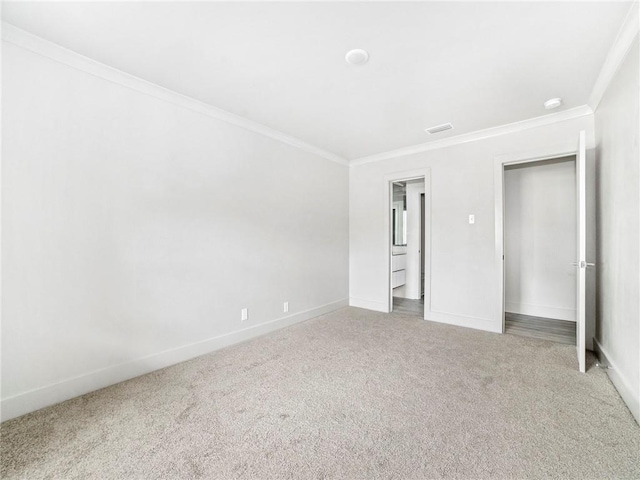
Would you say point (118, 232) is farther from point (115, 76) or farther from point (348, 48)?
point (348, 48)

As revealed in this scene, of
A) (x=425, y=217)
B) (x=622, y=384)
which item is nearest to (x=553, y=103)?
(x=425, y=217)

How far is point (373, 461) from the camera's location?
1.46 meters

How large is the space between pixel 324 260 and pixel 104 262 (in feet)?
9.02

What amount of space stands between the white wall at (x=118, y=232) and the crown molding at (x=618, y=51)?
308 cm

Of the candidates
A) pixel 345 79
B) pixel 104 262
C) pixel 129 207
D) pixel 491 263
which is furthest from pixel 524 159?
pixel 104 262

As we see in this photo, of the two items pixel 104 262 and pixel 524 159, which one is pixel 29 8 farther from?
pixel 524 159

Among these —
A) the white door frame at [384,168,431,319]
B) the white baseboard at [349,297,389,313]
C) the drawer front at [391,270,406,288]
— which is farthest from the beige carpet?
the drawer front at [391,270,406,288]

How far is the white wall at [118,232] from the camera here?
1.85m

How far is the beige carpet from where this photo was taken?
1425 millimetres

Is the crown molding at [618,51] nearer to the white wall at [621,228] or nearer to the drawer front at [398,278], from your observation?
the white wall at [621,228]

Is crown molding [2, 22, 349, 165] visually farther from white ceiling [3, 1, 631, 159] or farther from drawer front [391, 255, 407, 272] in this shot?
drawer front [391, 255, 407, 272]

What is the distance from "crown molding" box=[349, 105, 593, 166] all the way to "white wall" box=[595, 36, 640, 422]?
34 cm

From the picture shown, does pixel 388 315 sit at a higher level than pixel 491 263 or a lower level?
lower

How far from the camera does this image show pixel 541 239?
13.4ft
